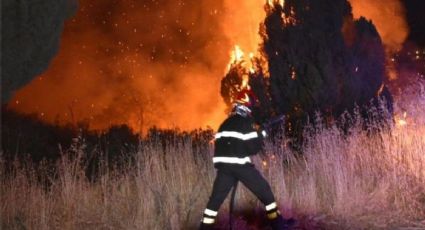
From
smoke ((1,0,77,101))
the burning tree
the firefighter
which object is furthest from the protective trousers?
the burning tree

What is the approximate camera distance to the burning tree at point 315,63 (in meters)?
12.9

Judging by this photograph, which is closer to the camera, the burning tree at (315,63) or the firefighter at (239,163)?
the firefighter at (239,163)

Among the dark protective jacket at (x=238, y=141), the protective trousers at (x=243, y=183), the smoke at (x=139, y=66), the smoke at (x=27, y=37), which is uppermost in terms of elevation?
the smoke at (x=139, y=66)

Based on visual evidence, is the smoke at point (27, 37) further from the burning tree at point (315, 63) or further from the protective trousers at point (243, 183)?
the burning tree at point (315, 63)

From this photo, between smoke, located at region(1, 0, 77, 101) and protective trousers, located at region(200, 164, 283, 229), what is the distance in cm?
250

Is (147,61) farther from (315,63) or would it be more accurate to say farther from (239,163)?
(239,163)

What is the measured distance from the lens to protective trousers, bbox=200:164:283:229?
19.5ft

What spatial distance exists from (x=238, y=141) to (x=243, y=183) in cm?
49

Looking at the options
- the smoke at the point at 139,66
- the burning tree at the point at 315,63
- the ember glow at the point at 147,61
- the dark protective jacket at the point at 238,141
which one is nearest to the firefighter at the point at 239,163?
the dark protective jacket at the point at 238,141

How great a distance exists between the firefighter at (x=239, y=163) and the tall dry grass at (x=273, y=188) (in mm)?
721

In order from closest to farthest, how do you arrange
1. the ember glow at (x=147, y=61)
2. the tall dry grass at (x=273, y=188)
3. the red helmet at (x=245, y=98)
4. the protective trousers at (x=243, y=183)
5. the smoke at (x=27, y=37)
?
the smoke at (x=27, y=37), the protective trousers at (x=243, y=183), the red helmet at (x=245, y=98), the tall dry grass at (x=273, y=188), the ember glow at (x=147, y=61)

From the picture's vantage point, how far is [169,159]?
789 cm

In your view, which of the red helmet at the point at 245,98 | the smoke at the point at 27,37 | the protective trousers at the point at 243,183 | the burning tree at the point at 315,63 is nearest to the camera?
the smoke at the point at 27,37

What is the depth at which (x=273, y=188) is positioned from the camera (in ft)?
26.1
